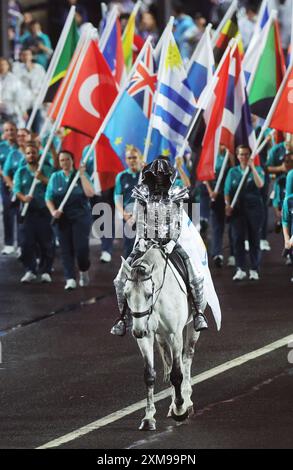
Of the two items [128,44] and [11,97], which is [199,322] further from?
[11,97]

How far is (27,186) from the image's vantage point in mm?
21344

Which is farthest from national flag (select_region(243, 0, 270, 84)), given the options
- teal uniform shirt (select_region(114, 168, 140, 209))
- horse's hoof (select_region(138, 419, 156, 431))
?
horse's hoof (select_region(138, 419, 156, 431))

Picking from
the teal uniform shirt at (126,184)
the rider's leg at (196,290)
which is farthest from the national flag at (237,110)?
the rider's leg at (196,290)

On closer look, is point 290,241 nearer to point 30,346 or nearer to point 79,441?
point 30,346

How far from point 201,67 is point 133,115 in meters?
2.06

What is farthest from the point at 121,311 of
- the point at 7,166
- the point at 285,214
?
the point at 7,166

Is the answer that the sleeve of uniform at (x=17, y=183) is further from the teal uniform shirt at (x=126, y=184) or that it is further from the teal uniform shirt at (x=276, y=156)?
the teal uniform shirt at (x=276, y=156)

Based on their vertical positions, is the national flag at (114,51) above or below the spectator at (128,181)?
above

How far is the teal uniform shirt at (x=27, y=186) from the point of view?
21.1m

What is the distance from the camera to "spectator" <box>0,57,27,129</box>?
29.7 meters

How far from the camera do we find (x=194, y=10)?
1494 inches

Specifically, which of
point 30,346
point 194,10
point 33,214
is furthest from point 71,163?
point 194,10

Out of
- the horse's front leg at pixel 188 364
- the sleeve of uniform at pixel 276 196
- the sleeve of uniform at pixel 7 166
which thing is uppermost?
the sleeve of uniform at pixel 7 166

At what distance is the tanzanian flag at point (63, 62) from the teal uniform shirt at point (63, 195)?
3031 mm
